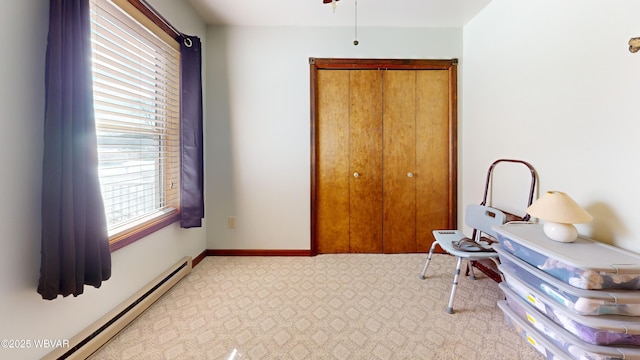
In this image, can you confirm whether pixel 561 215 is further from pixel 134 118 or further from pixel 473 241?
pixel 134 118

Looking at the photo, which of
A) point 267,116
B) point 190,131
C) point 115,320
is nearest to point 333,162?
point 267,116

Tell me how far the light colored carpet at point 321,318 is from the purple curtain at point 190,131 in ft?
2.11

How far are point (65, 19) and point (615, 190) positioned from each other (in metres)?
2.96

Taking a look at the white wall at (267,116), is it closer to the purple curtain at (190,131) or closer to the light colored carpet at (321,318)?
the purple curtain at (190,131)

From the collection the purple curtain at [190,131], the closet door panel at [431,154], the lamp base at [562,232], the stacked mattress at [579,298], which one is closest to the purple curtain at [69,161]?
the purple curtain at [190,131]

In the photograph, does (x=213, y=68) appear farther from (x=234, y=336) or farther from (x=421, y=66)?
(x=234, y=336)

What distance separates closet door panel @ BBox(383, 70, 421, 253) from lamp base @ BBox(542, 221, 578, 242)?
1.39 m

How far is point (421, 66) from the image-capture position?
2.66 m

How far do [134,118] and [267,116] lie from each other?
4.03ft

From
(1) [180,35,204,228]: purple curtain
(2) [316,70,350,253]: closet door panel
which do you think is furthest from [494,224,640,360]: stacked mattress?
(1) [180,35,204,228]: purple curtain

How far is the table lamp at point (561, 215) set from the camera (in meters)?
1.30

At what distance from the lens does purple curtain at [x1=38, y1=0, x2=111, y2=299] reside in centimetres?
114

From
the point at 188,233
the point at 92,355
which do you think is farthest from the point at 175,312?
the point at 188,233

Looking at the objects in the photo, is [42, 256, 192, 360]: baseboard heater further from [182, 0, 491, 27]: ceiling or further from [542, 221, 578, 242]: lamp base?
[542, 221, 578, 242]: lamp base
